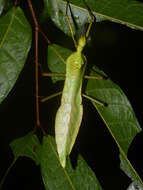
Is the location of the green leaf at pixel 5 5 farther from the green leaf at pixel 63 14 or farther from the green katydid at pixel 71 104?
the green katydid at pixel 71 104

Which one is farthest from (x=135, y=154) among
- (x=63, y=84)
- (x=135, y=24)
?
(x=135, y=24)

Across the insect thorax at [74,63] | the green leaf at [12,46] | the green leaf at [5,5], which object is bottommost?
the insect thorax at [74,63]

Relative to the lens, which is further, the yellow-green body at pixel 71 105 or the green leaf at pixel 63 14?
the yellow-green body at pixel 71 105

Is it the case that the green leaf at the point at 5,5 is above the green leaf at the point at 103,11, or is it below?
above

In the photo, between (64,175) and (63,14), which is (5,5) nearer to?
(63,14)

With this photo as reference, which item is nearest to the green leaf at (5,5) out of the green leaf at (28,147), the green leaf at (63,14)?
the green leaf at (63,14)

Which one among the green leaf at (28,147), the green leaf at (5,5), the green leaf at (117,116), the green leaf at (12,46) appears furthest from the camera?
the green leaf at (28,147)
